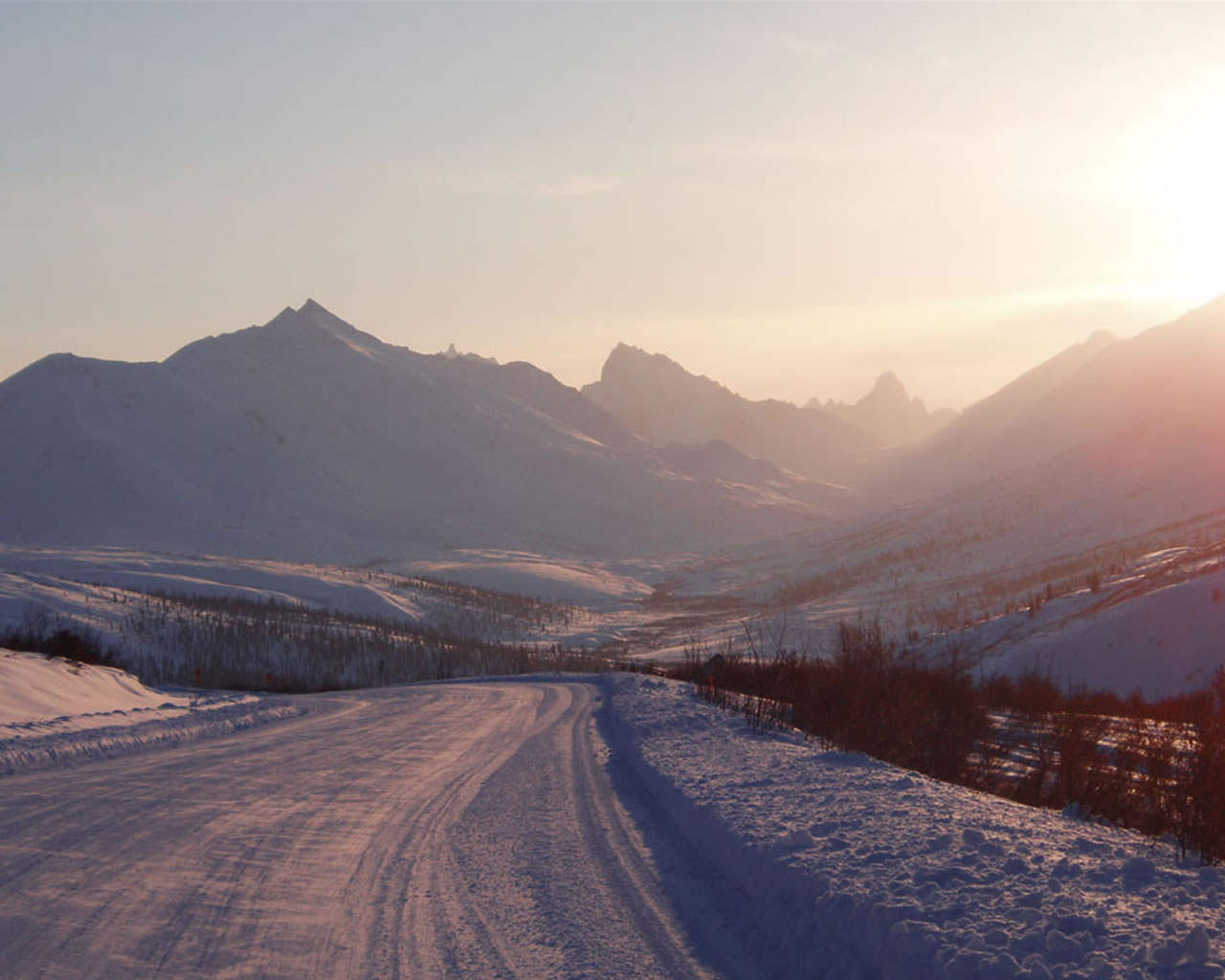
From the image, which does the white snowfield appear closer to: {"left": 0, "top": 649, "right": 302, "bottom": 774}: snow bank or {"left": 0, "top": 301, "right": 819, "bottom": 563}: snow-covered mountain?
{"left": 0, "top": 649, "right": 302, "bottom": 774}: snow bank

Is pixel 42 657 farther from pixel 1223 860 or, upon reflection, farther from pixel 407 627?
pixel 407 627

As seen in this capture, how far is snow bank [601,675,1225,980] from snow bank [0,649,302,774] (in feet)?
24.4

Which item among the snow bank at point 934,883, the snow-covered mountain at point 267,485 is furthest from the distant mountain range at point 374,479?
the snow bank at point 934,883

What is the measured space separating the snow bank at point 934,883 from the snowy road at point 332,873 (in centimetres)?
57

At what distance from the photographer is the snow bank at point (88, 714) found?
42.1ft

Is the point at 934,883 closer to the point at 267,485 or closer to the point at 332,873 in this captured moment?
the point at 332,873

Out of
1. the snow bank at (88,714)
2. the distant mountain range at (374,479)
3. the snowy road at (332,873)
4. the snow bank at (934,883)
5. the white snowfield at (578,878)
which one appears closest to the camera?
the snow bank at (934,883)

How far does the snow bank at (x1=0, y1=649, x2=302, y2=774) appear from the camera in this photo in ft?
42.1

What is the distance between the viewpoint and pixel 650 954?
237 inches

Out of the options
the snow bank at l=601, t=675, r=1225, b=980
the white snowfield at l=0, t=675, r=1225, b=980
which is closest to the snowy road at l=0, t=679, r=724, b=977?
the white snowfield at l=0, t=675, r=1225, b=980

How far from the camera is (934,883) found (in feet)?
Result: 21.4

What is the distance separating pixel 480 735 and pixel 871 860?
9.63 meters

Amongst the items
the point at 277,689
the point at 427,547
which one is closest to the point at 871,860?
the point at 277,689

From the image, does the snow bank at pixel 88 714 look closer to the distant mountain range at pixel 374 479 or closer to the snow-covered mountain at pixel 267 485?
the distant mountain range at pixel 374 479
